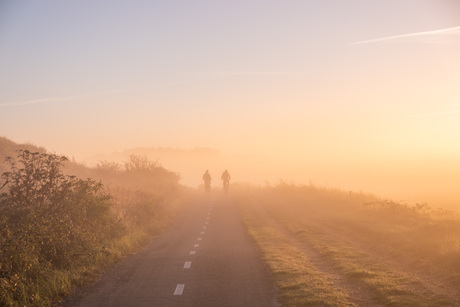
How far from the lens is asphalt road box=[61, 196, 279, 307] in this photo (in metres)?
8.82

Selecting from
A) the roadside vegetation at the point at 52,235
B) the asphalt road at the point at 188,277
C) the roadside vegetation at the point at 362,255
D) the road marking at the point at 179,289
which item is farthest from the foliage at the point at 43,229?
the roadside vegetation at the point at 362,255

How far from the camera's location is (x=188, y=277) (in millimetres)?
10648

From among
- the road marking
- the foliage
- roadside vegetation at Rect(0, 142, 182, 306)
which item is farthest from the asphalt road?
the foliage

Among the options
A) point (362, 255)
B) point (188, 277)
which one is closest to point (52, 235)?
point (188, 277)

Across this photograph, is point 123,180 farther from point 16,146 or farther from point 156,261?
point 156,261

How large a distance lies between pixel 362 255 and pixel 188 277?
646 centimetres

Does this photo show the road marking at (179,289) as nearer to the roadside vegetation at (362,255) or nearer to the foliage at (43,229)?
the roadside vegetation at (362,255)

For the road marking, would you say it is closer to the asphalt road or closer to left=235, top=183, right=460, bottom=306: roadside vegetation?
the asphalt road

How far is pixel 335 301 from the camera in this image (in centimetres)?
856

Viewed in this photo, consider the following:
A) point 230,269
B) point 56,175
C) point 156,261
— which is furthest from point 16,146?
point 230,269

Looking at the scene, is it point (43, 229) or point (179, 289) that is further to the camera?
point (43, 229)

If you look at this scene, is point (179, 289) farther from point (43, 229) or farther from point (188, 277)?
point (43, 229)

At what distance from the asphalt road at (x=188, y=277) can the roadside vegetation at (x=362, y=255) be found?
2.14 ft

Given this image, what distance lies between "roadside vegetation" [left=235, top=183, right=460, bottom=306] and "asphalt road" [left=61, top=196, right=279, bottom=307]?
65 centimetres
